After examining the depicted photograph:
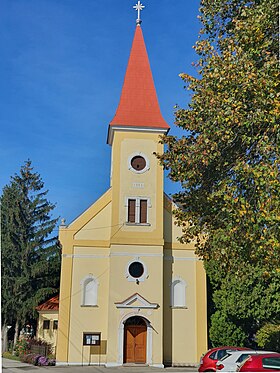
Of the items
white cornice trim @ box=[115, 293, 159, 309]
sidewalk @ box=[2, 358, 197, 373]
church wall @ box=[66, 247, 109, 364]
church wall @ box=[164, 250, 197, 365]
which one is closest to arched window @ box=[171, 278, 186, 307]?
church wall @ box=[164, 250, 197, 365]

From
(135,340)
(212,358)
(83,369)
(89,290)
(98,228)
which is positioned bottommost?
(83,369)

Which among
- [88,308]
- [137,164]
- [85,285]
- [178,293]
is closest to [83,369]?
[88,308]

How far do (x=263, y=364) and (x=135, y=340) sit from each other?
45.7 ft

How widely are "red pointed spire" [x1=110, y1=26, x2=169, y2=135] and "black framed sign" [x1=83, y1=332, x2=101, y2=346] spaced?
11982 millimetres

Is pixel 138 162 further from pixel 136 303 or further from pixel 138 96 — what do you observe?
pixel 136 303

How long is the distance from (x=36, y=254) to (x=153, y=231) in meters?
12.7

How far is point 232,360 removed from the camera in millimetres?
16734

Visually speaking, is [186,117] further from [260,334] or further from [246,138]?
[260,334]

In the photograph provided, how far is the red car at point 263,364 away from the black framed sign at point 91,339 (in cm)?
1381

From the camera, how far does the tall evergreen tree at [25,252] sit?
34250 millimetres

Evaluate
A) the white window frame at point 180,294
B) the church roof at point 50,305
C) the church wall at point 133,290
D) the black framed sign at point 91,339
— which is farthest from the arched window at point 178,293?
the church roof at point 50,305

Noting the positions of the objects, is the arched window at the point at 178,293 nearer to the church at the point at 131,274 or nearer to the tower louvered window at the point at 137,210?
the church at the point at 131,274

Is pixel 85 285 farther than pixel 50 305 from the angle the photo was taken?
No

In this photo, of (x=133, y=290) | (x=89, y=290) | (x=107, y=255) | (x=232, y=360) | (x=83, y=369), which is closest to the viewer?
(x=232, y=360)
